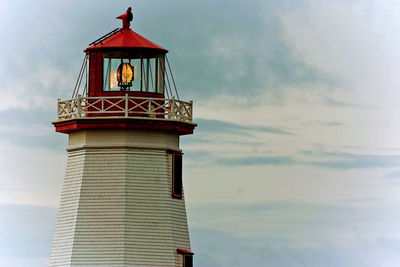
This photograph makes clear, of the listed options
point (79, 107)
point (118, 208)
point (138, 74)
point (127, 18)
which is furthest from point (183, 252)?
point (127, 18)

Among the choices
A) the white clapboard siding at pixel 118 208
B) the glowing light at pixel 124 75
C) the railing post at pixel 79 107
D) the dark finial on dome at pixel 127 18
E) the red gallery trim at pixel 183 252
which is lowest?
the red gallery trim at pixel 183 252

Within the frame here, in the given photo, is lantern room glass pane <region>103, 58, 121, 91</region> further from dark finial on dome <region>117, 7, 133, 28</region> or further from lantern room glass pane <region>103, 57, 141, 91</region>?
dark finial on dome <region>117, 7, 133, 28</region>

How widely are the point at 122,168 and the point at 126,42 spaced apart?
6213 mm

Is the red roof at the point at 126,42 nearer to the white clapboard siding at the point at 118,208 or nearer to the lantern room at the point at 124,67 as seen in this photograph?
the lantern room at the point at 124,67

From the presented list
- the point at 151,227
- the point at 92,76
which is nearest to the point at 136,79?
the point at 92,76

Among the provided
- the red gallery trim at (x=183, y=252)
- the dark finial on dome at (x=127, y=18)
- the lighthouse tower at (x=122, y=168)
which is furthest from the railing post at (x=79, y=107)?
the red gallery trim at (x=183, y=252)

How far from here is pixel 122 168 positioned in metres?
67.1

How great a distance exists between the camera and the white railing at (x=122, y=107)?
6719 centimetres

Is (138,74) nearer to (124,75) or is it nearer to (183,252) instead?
(124,75)

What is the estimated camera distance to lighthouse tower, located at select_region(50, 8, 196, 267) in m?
66.6

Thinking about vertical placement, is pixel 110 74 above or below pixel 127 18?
below

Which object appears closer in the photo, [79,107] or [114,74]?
[79,107]

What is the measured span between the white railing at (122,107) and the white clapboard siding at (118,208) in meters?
0.97

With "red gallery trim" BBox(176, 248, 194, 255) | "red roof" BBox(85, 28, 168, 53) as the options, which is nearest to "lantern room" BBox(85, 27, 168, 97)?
"red roof" BBox(85, 28, 168, 53)
